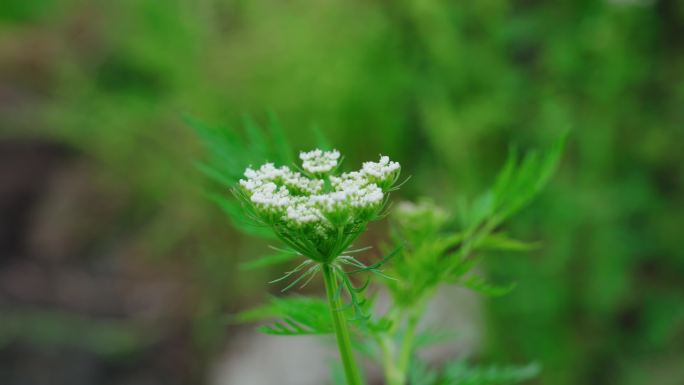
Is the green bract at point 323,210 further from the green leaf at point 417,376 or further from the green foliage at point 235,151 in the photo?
the green leaf at point 417,376

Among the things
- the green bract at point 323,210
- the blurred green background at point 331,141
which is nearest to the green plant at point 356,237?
the green bract at point 323,210

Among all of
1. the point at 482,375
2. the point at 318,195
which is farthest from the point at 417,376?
the point at 318,195

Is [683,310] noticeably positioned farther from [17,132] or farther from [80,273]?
[17,132]

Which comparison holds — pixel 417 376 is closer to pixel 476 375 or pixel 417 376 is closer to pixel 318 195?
pixel 476 375

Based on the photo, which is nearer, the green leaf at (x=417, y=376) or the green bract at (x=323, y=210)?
the green bract at (x=323, y=210)

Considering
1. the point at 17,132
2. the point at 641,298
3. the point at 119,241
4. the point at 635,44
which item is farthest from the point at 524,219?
the point at 17,132

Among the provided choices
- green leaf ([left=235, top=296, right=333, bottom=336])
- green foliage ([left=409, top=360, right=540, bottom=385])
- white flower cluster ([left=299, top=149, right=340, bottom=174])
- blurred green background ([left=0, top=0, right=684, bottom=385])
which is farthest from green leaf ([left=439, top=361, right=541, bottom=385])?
blurred green background ([left=0, top=0, right=684, bottom=385])

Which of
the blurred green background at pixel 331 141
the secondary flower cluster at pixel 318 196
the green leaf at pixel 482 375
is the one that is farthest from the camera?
the blurred green background at pixel 331 141
